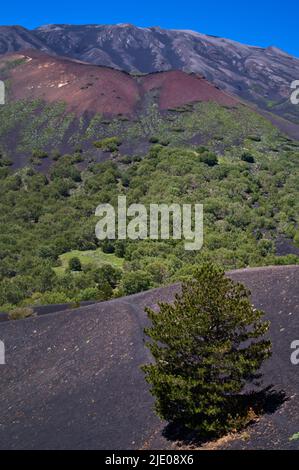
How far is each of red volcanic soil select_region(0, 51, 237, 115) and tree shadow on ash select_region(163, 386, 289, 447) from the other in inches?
2825

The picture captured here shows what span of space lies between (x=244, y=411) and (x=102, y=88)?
3164 inches

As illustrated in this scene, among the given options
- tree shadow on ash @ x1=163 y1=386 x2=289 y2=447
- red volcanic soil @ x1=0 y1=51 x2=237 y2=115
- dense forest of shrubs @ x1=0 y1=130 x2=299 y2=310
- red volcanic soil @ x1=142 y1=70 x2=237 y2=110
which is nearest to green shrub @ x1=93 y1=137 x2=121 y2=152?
dense forest of shrubs @ x1=0 y1=130 x2=299 y2=310

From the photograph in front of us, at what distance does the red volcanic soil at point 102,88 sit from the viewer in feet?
281

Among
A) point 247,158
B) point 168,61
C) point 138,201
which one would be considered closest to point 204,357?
point 138,201

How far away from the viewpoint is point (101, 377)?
63.4 ft

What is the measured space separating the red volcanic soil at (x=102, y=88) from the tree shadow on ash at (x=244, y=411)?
71.7 m

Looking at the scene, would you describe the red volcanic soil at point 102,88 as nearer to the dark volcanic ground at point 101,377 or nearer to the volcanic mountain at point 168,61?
the dark volcanic ground at point 101,377

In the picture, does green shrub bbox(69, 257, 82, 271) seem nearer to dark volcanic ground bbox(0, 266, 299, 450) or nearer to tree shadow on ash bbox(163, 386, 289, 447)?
dark volcanic ground bbox(0, 266, 299, 450)

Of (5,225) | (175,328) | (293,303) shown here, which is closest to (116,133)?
(5,225)

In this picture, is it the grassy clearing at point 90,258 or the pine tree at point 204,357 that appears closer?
Answer: the pine tree at point 204,357

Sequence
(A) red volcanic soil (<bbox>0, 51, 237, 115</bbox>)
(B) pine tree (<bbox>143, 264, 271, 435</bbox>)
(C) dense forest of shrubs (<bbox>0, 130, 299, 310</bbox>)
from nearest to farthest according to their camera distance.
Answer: (B) pine tree (<bbox>143, 264, 271, 435</bbox>) < (C) dense forest of shrubs (<bbox>0, 130, 299, 310</bbox>) < (A) red volcanic soil (<bbox>0, 51, 237, 115</bbox>)

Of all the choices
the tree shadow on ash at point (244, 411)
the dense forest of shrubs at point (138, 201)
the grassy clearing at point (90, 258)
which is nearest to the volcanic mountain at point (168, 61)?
the dense forest of shrubs at point (138, 201)

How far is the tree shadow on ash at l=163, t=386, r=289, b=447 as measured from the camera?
13867 millimetres
